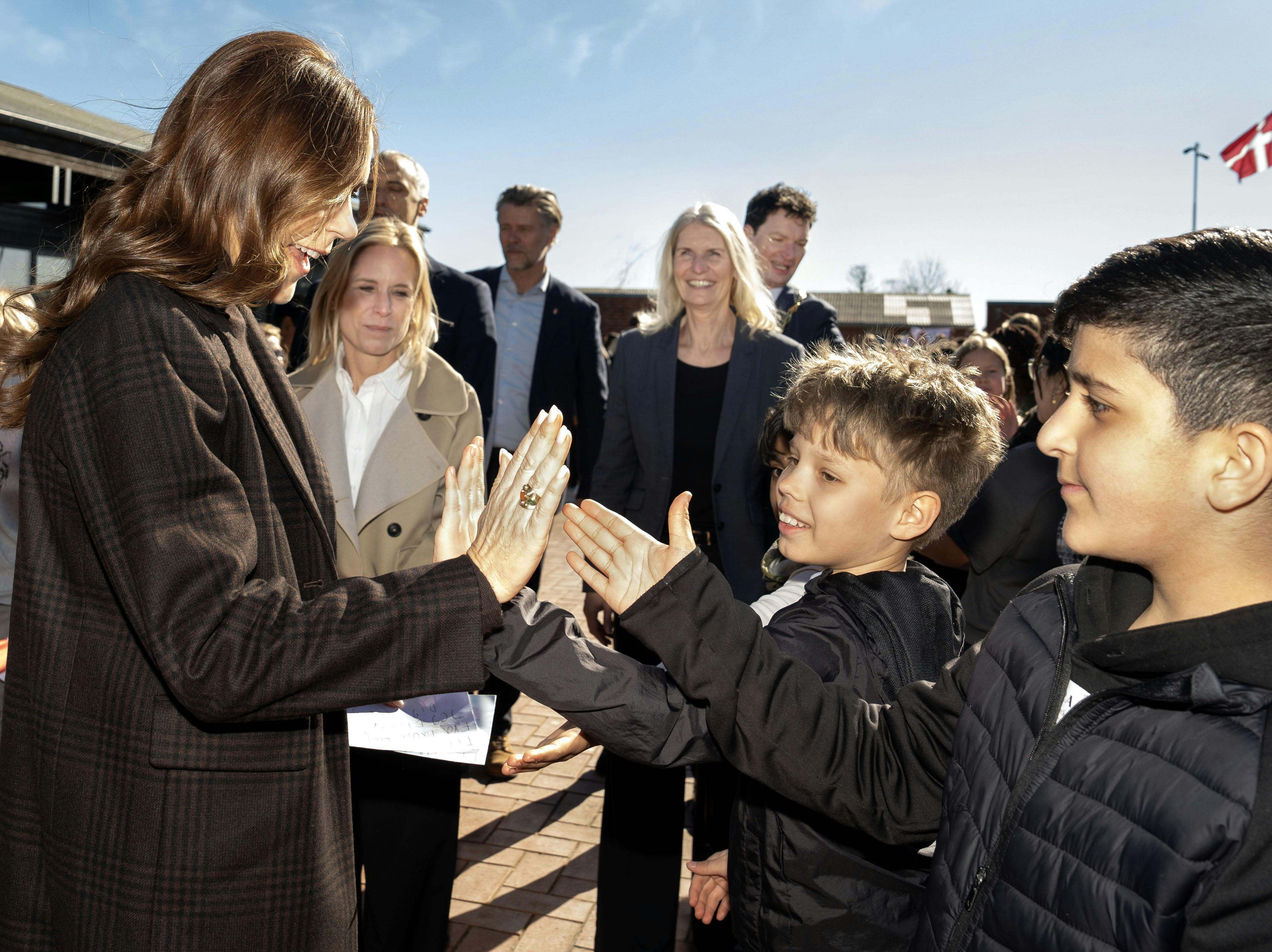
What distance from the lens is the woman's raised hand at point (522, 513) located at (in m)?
1.43

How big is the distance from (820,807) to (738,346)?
2385 millimetres

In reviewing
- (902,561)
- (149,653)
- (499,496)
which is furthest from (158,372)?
(902,561)

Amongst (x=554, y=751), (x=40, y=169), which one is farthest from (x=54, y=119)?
(x=554, y=751)

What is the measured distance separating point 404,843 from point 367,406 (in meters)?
1.40

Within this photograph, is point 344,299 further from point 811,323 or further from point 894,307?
point 894,307

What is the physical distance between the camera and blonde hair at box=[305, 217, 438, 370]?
306 cm

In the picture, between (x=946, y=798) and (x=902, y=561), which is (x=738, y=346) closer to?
(x=902, y=561)

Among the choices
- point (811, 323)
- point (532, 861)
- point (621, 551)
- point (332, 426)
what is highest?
point (811, 323)

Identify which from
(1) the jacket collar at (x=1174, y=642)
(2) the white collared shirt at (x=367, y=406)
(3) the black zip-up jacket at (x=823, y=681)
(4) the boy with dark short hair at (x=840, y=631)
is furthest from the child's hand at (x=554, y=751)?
(2) the white collared shirt at (x=367, y=406)

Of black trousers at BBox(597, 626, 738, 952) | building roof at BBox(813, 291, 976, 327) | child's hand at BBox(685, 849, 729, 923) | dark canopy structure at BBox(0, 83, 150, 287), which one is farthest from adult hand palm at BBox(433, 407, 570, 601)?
building roof at BBox(813, 291, 976, 327)

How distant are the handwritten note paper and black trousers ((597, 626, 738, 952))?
2.68 feet

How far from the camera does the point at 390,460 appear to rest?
2.85 metres

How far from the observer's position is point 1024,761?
118 cm

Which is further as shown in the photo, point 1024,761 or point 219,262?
point 219,262
